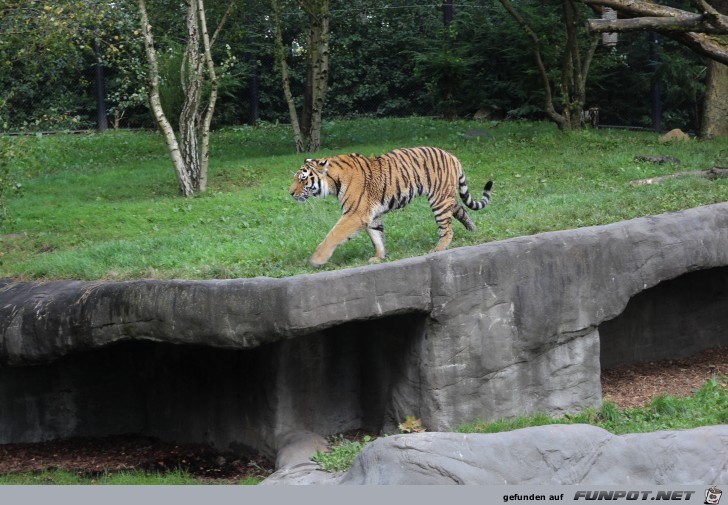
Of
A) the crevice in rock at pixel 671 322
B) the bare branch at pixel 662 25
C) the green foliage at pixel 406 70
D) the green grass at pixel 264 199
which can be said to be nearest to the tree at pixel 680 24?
the bare branch at pixel 662 25

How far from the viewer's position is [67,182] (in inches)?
594

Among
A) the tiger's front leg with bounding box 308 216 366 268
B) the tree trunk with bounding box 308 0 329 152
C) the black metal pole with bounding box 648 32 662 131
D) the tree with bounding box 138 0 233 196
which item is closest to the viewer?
the tiger's front leg with bounding box 308 216 366 268

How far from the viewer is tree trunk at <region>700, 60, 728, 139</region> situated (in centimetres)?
1582

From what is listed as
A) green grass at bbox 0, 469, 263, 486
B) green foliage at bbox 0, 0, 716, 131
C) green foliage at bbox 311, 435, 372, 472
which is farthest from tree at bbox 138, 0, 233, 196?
green foliage at bbox 311, 435, 372, 472

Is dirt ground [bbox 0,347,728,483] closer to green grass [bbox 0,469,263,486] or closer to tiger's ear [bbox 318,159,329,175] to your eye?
green grass [bbox 0,469,263,486]

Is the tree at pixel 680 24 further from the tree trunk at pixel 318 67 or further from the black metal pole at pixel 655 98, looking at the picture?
the black metal pole at pixel 655 98

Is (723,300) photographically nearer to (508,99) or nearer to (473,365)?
(473,365)

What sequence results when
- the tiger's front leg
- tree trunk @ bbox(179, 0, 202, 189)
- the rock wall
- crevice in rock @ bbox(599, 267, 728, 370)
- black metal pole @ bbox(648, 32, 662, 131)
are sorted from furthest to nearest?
black metal pole @ bbox(648, 32, 662, 131) → tree trunk @ bbox(179, 0, 202, 189) → crevice in rock @ bbox(599, 267, 728, 370) → the tiger's front leg → the rock wall

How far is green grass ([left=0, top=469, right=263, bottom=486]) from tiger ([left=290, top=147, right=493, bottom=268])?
222cm

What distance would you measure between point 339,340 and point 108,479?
2247 millimetres

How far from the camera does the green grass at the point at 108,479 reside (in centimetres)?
809

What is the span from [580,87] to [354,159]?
26.7 ft

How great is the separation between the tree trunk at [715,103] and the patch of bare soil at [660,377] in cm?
637

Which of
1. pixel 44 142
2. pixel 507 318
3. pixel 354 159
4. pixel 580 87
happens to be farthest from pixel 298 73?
pixel 507 318
